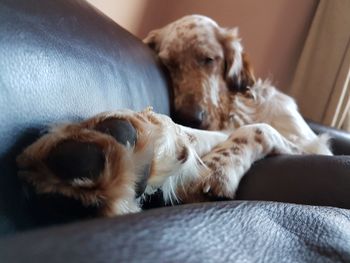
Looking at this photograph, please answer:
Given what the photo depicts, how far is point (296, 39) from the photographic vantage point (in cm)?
288

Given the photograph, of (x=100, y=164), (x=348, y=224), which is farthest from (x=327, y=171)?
(x=100, y=164)

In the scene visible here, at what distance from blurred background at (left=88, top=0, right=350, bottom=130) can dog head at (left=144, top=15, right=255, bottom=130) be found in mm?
843

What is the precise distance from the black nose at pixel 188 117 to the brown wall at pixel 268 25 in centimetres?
142

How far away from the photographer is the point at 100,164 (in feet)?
1.61

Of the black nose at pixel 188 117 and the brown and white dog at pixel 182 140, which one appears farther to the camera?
the black nose at pixel 188 117

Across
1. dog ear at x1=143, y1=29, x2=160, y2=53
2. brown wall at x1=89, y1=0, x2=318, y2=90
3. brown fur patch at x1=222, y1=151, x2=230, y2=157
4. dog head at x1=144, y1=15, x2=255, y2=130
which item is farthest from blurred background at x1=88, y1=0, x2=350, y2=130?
brown fur patch at x1=222, y1=151, x2=230, y2=157

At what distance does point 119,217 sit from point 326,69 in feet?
8.56

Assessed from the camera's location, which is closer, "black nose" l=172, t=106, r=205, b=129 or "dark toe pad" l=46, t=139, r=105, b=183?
"dark toe pad" l=46, t=139, r=105, b=183

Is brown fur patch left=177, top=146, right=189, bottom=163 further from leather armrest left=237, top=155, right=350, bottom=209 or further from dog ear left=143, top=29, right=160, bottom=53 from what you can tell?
dog ear left=143, top=29, right=160, bottom=53

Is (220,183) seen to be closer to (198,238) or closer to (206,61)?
(198,238)

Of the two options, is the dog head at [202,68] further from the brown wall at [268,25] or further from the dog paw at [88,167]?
the brown wall at [268,25]

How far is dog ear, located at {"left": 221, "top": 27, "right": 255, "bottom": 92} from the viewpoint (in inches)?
65.6

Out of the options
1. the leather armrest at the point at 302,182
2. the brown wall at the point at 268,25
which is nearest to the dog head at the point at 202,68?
the leather armrest at the point at 302,182

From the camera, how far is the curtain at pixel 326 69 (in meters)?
2.65
